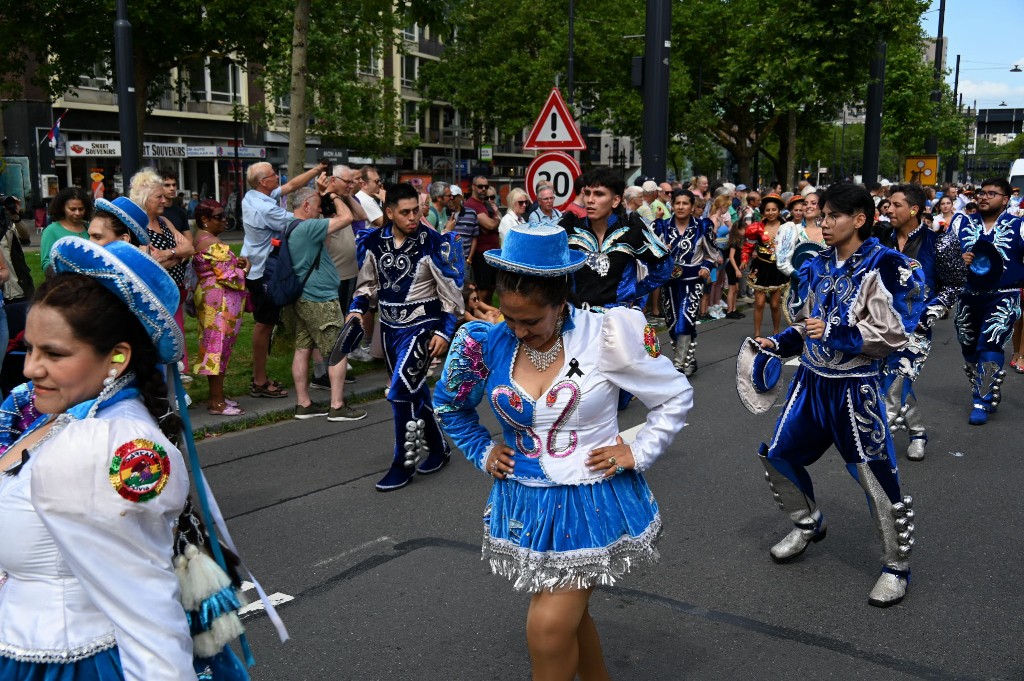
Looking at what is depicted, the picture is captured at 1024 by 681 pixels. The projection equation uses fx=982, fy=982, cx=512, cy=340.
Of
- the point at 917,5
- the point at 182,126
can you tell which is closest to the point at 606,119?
the point at 182,126

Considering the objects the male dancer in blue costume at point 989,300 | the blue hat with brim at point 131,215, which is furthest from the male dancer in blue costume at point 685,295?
the blue hat with brim at point 131,215

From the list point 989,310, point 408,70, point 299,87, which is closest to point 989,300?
point 989,310

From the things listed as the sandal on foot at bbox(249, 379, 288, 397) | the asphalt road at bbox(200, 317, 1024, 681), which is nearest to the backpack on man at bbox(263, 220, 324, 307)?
the sandal on foot at bbox(249, 379, 288, 397)

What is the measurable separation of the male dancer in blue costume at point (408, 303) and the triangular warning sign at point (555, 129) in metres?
5.03

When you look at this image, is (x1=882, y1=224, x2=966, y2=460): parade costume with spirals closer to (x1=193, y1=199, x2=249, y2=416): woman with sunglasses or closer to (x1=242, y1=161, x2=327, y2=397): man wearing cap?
(x1=242, y1=161, x2=327, y2=397): man wearing cap

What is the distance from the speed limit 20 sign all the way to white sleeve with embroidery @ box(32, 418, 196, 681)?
943 cm

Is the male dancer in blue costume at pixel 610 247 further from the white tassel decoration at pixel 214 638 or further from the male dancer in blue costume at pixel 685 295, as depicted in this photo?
the white tassel decoration at pixel 214 638

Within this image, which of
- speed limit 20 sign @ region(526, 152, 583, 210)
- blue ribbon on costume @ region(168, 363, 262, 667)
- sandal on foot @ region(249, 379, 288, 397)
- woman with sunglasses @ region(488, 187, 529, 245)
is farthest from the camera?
woman with sunglasses @ region(488, 187, 529, 245)

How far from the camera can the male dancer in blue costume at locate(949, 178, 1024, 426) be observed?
8172 mm

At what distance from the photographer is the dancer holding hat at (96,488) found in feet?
5.98

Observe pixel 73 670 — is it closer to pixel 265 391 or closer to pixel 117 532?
pixel 117 532

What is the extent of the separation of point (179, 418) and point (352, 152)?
4848 centimetres

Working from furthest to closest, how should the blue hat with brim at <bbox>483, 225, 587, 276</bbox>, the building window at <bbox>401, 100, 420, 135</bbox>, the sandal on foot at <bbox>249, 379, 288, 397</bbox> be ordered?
1. the building window at <bbox>401, 100, 420, 135</bbox>
2. the sandal on foot at <bbox>249, 379, 288, 397</bbox>
3. the blue hat with brim at <bbox>483, 225, 587, 276</bbox>

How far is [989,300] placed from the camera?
820 cm
